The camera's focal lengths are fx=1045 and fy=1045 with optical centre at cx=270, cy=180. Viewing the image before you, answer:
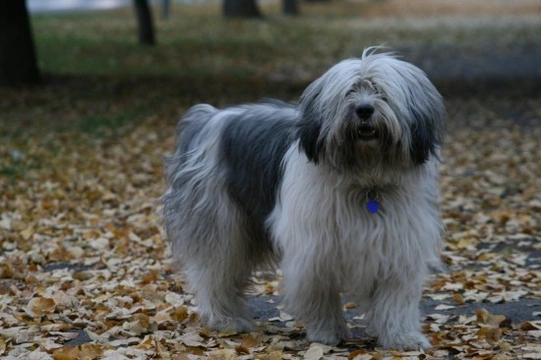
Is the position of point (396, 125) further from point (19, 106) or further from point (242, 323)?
point (19, 106)

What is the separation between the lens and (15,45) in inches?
738

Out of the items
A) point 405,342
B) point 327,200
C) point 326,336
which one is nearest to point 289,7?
point 326,336

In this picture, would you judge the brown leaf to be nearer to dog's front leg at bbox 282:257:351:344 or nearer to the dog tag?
dog's front leg at bbox 282:257:351:344

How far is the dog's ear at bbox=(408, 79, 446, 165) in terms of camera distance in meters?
5.45

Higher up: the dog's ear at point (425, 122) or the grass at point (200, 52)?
the dog's ear at point (425, 122)

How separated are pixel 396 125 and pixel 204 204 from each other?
159cm

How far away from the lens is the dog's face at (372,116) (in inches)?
210

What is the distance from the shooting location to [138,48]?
26.8m

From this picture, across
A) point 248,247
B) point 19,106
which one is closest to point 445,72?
point 19,106

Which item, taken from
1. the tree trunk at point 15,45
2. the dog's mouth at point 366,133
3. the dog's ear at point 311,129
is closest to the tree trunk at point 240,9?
the tree trunk at point 15,45

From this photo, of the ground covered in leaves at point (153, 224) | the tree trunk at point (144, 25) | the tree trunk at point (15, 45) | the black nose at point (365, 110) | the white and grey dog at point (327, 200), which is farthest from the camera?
the tree trunk at point (144, 25)

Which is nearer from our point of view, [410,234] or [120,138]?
[410,234]

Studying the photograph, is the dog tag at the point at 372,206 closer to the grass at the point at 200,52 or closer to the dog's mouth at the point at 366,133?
the dog's mouth at the point at 366,133

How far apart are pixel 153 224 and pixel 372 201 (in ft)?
15.7
